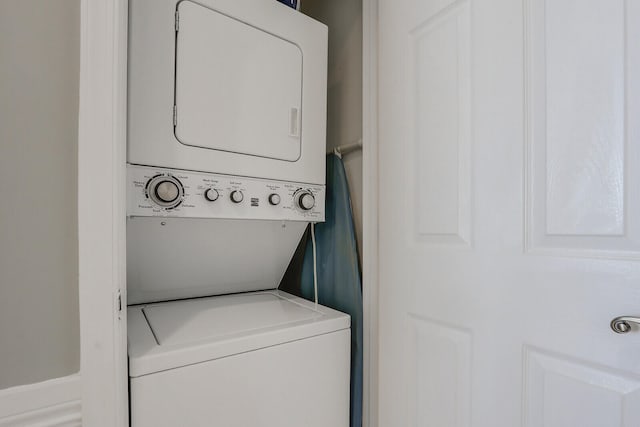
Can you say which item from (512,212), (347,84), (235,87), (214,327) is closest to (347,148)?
(347,84)

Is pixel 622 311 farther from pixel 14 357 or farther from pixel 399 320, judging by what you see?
pixel 14 357

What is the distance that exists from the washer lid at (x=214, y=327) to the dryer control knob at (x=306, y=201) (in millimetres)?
447

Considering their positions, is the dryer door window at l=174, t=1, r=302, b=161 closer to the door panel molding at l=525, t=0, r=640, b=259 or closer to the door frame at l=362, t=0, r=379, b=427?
the door frame at l=362, t=0, r=379, b=427

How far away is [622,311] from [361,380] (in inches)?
38.8

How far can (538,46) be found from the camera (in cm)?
83

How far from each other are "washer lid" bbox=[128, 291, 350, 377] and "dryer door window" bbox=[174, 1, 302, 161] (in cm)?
64

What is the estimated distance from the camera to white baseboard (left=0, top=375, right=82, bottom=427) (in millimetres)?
637

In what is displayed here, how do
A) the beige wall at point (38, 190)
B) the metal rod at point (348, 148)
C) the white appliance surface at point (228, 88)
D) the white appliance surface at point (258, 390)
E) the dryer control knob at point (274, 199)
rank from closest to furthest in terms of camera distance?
1. the beige wall at point (38, 190)
2. the white appliance surface at point (258, 390)
3. the white appliance surface at point (228, 88)
4. the dryer control knob at point (274, 199)
5. the metal rod at point (348, 148)

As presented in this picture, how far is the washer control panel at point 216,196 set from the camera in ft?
3.39

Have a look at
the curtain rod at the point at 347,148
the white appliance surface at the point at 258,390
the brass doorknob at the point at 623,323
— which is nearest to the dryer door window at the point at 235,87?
the curtain rod at the point at 347,148

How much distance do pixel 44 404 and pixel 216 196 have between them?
71cm

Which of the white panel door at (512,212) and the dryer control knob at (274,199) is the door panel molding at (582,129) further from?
the dryer control knob at (274,199)

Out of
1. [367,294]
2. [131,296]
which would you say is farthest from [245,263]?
[367,294]

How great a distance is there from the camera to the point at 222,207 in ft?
3.87
